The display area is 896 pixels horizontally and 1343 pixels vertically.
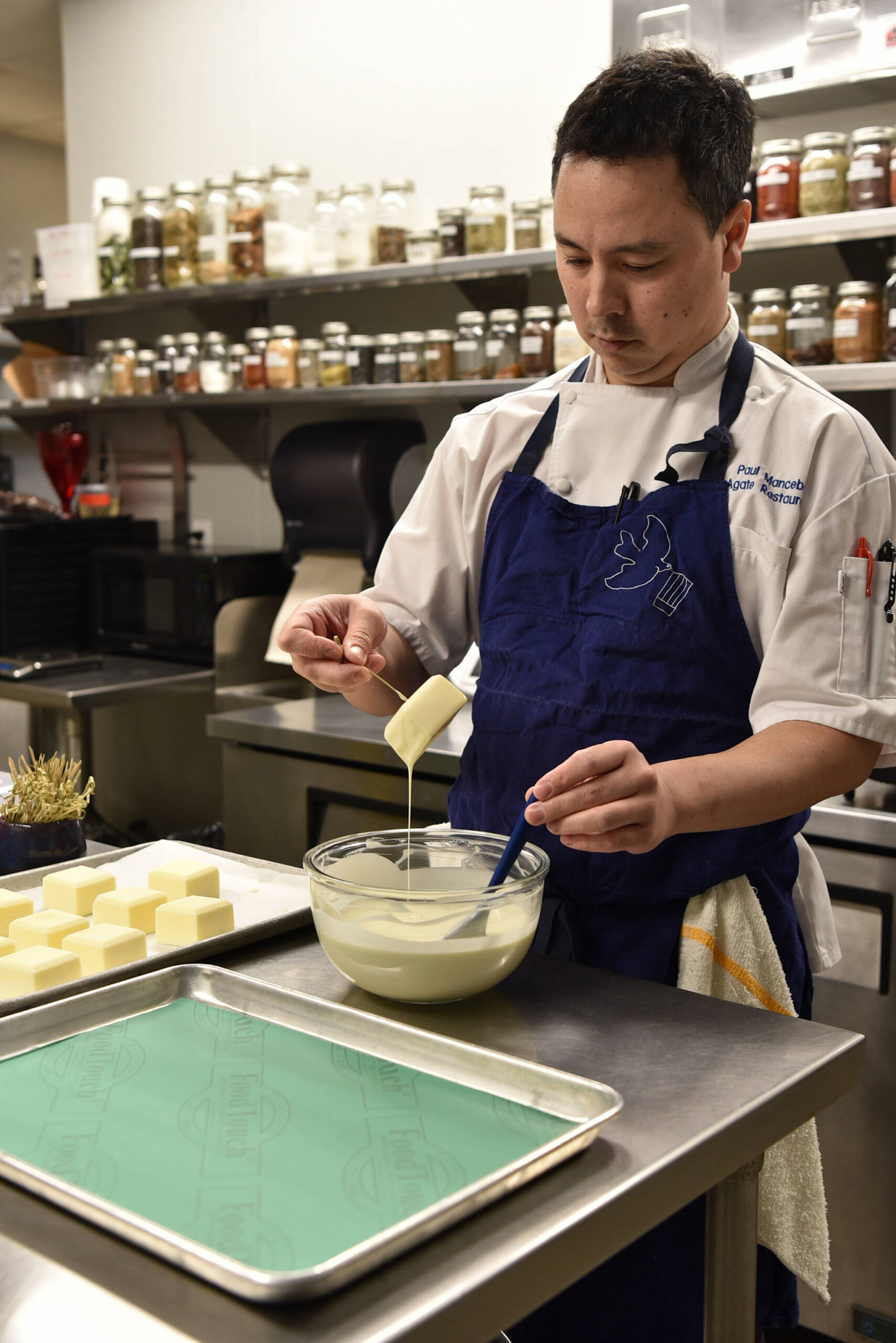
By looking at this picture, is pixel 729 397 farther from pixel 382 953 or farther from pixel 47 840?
pixel 47 840

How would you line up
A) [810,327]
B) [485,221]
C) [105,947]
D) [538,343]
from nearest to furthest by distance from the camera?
[105,947] < [810,327] < [538,343] < [485,221]

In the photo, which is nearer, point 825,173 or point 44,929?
point 44,929

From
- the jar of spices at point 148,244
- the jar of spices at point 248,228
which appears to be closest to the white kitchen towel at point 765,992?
the jar of spices at point 248,228

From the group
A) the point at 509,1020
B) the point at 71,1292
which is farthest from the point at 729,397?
the point at 71,1292

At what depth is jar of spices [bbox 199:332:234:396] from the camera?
341 cm

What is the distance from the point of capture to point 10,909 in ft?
3.75

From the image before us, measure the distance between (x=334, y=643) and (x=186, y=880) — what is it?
0.91 ft

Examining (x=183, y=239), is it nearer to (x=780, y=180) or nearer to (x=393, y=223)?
(x=393, y=223)

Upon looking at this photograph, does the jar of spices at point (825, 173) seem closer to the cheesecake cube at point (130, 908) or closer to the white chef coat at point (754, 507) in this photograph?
the white chef coat at point (754, 507)

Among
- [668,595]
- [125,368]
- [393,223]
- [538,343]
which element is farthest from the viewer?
[125,368]

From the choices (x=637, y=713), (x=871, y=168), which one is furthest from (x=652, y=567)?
(x=871, y=168)

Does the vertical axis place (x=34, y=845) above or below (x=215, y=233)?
below

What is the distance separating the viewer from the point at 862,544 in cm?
123

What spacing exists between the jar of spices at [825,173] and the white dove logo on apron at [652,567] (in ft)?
4.23
